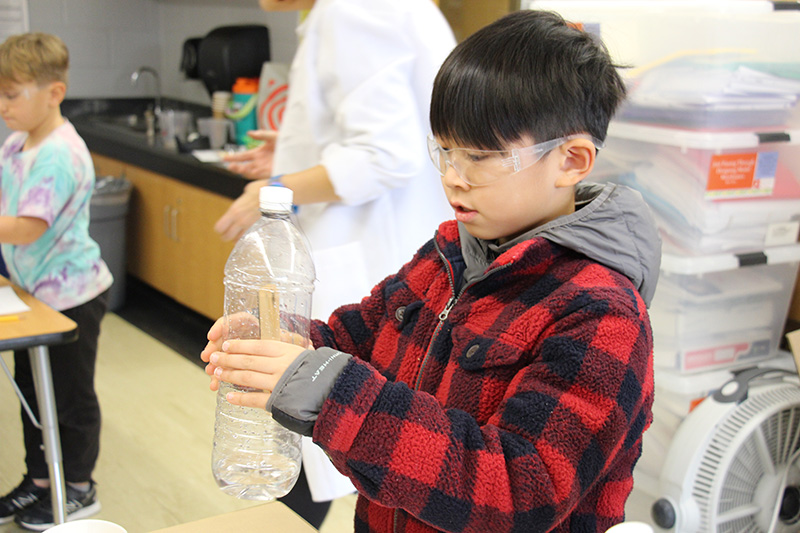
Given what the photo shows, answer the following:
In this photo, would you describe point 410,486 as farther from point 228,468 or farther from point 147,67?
point 147,67

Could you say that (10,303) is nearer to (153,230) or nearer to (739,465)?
(739,465)

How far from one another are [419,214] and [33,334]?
0.84m

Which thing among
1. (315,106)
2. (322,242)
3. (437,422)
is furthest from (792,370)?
(437,422)

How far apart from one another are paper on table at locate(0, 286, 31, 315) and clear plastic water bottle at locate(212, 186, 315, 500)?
691 mm

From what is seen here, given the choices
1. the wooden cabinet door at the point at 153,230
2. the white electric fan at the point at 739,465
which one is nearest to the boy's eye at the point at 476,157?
the white electric fan at the point at 739,465

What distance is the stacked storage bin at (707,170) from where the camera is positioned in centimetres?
165

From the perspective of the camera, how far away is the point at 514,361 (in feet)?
2.65

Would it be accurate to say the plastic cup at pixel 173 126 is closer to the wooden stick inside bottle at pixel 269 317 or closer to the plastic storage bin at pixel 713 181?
the plastic storage bin at pixel 713 181

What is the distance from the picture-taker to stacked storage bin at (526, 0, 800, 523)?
165 centimetres

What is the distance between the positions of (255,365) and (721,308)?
1416 millimetres

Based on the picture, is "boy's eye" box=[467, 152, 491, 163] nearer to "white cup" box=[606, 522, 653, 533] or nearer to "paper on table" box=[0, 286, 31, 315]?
"white cup" box=[606, 522, 653, 533]

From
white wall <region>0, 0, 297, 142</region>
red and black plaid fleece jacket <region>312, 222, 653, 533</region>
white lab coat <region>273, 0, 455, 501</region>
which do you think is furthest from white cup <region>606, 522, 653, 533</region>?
white wall <region>0, 0, 297, 142</region>

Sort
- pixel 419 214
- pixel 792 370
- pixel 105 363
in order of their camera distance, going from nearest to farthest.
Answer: pixel 419 214
pixel 792 370
pixel 105 363

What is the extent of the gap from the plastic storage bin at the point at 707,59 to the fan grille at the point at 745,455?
630 mm
